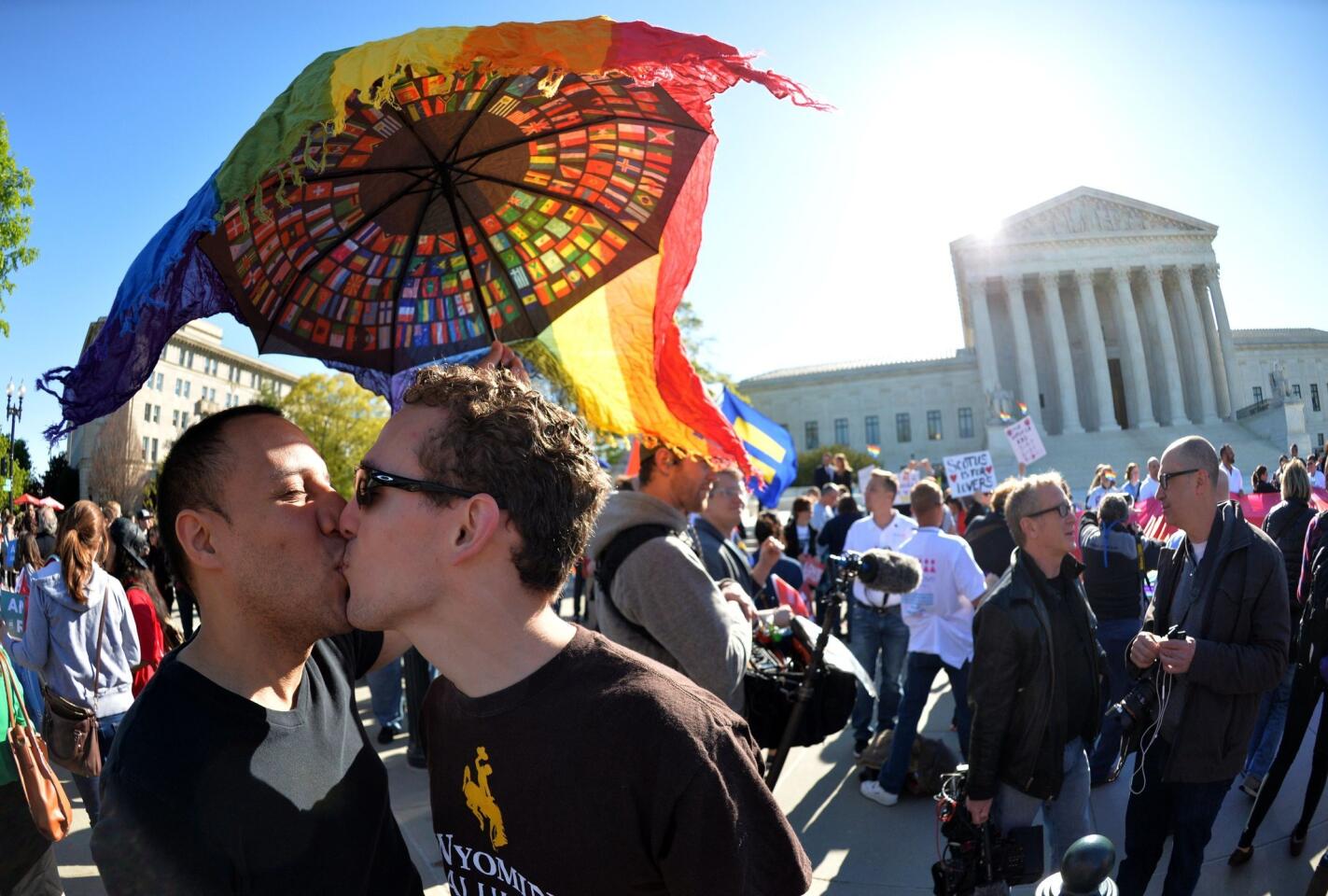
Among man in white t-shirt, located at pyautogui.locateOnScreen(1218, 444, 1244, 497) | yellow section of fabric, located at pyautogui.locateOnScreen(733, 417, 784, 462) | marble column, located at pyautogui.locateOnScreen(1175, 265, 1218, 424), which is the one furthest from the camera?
marble column, located at pyautogui.locateOnScreen(1175, 265, 1218, 424)

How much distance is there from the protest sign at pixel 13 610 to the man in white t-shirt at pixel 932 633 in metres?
5.58

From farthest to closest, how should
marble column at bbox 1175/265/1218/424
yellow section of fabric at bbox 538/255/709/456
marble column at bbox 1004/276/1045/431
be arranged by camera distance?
marble column at bbox 1004/276/1045/431
marble column at bbox 1175/265/1218/424
yellow section of fabric at bbox 538/255/709/456

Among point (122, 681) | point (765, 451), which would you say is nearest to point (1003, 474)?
point (765, 451)

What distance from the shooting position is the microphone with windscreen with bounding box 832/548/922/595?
3.45m

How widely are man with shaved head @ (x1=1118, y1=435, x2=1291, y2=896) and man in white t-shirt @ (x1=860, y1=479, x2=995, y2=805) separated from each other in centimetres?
206

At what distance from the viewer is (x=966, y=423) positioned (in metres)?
66.2

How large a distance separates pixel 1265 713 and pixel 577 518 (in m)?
6.17

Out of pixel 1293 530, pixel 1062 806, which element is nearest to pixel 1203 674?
pixel 1062 806

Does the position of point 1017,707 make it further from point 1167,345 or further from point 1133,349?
point 1167,345

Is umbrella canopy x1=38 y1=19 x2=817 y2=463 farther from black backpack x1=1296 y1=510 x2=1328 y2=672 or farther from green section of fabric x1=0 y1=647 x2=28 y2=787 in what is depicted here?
black backpack x1=1296 y1=510 x2=1328 y2=672

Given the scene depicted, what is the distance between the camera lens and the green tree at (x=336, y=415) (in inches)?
1759

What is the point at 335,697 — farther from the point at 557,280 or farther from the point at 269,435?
the point at 557,280

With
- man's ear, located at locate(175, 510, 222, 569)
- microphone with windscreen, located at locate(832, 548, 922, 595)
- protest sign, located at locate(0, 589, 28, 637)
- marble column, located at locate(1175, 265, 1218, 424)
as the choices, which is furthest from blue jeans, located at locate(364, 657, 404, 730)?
marble column, located at locate(1175, 265, 1218, 424)

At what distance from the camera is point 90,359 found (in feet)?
7.04
